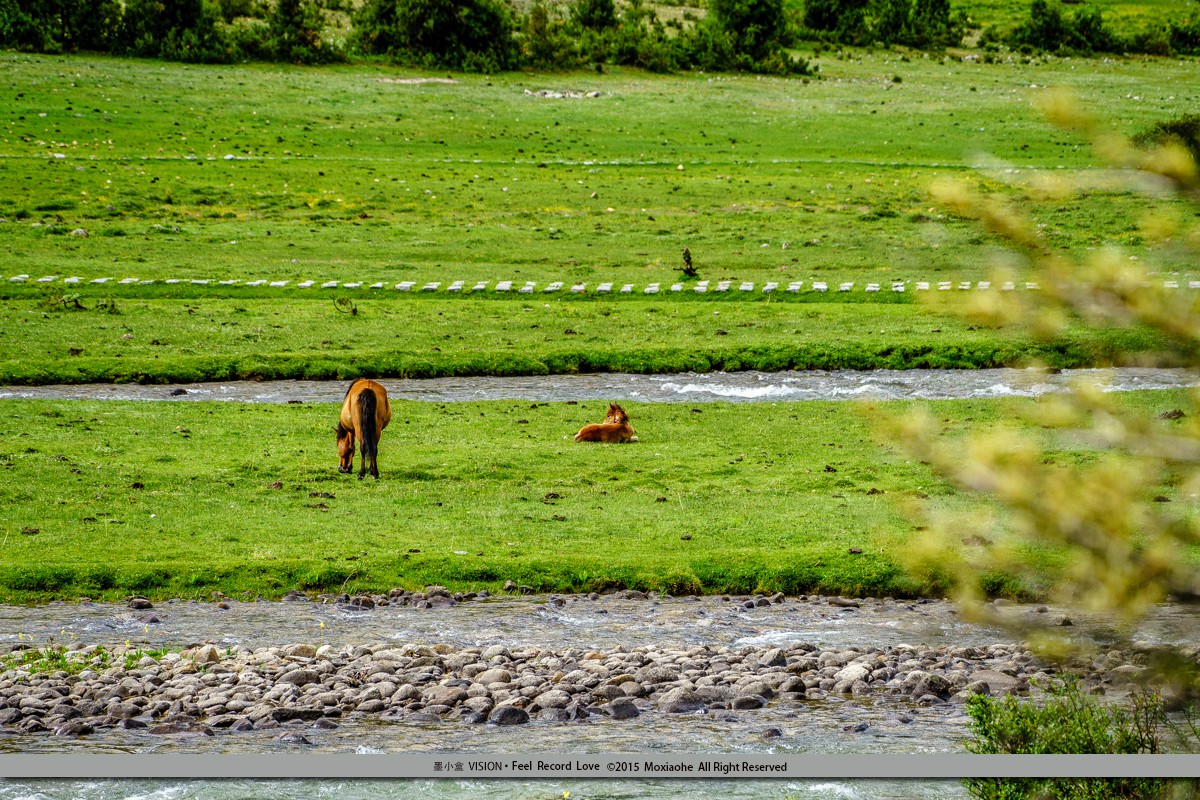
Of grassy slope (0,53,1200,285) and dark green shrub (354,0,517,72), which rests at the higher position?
dark green shrub (354,0,517,72)

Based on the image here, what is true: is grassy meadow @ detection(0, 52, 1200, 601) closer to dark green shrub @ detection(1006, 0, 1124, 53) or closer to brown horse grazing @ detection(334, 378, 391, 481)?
brown horse grazing @ detection(334, 378, 391, 481)

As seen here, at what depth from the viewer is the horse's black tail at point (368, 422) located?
23297mm

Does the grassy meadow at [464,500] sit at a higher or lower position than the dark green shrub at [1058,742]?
lower

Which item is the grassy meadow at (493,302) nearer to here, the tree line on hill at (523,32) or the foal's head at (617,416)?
the foal's head at (617,416)

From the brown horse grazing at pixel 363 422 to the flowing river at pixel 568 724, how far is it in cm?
560

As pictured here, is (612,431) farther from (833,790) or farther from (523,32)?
(523,32)

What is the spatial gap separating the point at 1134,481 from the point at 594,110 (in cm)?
8107

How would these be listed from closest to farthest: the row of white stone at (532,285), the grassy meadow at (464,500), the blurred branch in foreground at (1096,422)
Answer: the blurred branch in foreground at (1096,422) < the grassy meadow at (464,500) < the row of white stone at (532,285)

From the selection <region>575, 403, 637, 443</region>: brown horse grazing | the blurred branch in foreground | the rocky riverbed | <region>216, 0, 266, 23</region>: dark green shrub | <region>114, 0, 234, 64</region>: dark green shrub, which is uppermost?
<region>216, 0, 266, 23</region>: dark green shrub

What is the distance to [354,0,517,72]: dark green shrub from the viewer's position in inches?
3804

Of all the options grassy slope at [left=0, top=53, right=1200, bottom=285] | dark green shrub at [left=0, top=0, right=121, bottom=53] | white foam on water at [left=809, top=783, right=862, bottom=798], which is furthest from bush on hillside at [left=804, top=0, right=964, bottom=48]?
white foam on water at [left=809, top=783, right=862, bottom=798]

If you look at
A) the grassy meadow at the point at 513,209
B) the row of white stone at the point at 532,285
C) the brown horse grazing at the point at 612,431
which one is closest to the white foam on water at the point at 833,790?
the grassy meadow at the point at 513,209

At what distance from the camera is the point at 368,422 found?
2353 centimetres

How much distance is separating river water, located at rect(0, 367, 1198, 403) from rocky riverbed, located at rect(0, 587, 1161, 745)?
16891mm
